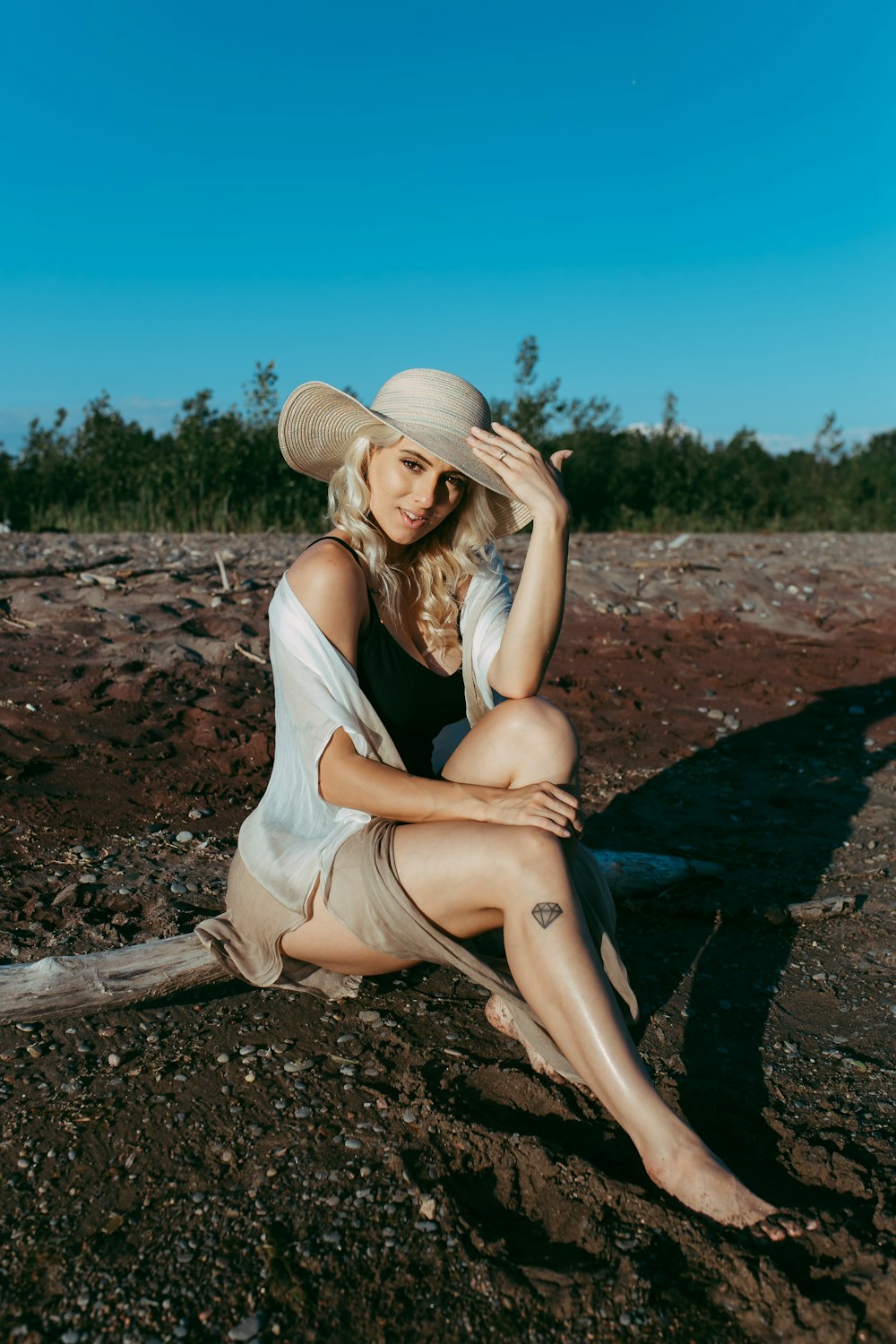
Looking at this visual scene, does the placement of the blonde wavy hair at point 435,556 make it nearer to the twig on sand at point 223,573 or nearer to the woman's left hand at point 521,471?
the woman's left hand at point 521,471

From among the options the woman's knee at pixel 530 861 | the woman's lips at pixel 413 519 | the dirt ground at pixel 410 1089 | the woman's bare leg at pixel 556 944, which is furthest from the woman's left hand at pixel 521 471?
the dirt ground at pixel 410 1089

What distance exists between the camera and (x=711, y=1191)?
81.8 inches

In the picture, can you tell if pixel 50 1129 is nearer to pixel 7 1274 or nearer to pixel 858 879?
pixel 7 1274

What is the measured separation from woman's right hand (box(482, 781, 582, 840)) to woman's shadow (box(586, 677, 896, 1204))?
710mm

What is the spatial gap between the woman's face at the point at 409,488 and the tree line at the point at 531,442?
9.78m

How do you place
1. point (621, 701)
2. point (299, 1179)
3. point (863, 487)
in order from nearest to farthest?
1. point (299, 1179)
2. point (621, 701)
3. point (863, 487)

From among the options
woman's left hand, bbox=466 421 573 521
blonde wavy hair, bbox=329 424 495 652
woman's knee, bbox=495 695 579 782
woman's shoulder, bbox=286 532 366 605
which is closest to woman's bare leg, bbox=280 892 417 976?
woman's knee, bbox=495 695 579 782

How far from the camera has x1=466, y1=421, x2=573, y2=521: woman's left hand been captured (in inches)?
113

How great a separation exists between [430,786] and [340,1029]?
71 centimetres

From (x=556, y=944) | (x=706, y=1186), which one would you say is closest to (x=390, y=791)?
(x=556, y=944)

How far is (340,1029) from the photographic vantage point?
9.28 feet

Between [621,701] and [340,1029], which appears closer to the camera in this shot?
[340,1029]

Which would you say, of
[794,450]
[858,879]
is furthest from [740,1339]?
[794,450]

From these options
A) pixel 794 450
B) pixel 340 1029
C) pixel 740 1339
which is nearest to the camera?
pixel 740 1339
